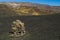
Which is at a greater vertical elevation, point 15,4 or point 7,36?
point 15,4

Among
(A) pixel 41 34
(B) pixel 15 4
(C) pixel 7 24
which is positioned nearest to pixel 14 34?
(A) pixel 41 34

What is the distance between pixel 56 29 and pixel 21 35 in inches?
71.4

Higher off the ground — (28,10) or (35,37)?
(28,10)

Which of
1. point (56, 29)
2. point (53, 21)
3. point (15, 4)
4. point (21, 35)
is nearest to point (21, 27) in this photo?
point (21, 35)

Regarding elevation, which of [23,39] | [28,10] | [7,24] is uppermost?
[28,10]

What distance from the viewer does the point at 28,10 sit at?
2148cm

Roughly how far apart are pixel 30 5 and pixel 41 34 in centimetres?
1013

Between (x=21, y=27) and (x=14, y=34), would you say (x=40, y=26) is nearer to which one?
(x=21, y=27)

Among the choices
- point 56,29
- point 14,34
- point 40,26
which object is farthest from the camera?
point 40,26

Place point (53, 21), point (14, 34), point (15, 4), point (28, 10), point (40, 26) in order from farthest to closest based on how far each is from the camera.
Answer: point (28, 10) < point (15, 4) < point (53, 21) < point (40, 26) < point (14, 34)

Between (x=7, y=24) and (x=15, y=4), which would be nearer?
(x=7, y=24)

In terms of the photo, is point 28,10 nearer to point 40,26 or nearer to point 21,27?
point 40,26

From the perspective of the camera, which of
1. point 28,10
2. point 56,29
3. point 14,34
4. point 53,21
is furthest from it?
point 28,10

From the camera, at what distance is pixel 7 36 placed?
10.3m
